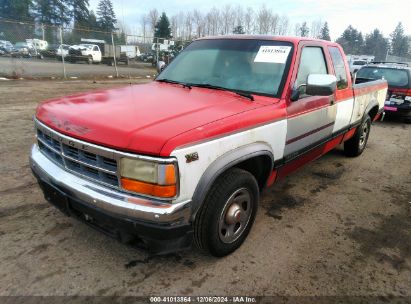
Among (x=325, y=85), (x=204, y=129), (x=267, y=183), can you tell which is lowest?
(x=267, y=183)

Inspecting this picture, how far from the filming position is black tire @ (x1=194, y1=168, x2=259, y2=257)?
2.58 metres

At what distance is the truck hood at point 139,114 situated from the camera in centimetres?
224

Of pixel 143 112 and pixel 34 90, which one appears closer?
pixel 143 112

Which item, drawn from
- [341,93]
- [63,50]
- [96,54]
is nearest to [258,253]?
[341,93]

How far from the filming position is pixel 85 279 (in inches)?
103

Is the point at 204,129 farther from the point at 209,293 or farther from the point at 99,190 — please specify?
the point at 209,293

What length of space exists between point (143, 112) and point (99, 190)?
2.25 ft

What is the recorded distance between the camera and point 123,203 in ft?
7.57

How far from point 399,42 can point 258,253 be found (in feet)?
344

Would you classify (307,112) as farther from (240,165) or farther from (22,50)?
(22,50)

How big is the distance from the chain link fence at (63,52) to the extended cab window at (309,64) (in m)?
8.61

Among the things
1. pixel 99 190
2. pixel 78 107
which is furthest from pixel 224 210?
pixel 78 107

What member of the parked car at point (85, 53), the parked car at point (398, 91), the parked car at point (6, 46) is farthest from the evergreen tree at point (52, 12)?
the parked car at point (398, 91)

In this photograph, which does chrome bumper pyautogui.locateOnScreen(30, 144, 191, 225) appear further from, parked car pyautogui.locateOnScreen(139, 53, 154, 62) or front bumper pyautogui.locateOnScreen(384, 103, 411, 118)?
parked car pyautogui.locateOnScreen(139, 53, 154, 62)
